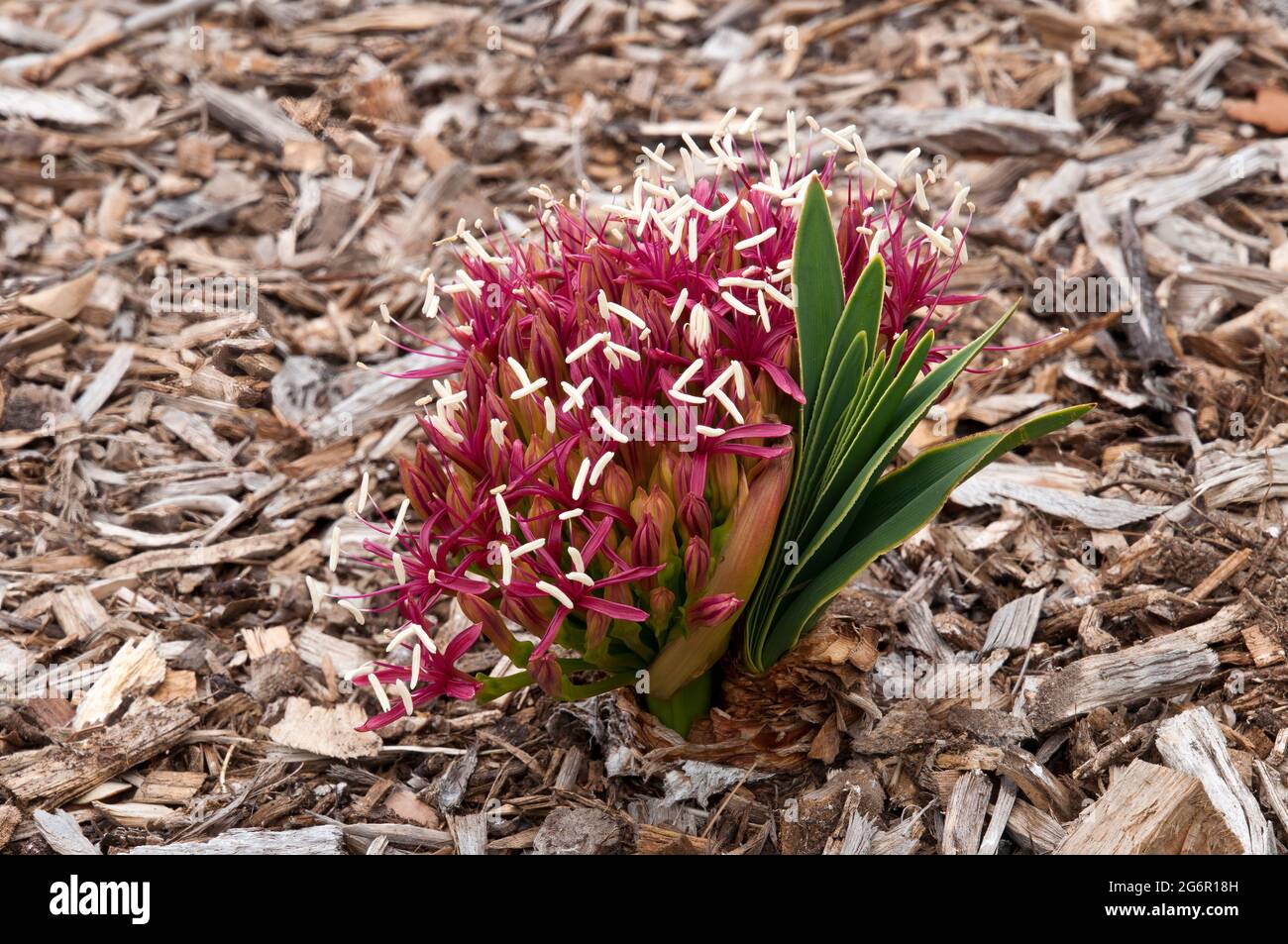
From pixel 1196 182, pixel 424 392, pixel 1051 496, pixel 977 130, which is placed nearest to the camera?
pixel 1051 496

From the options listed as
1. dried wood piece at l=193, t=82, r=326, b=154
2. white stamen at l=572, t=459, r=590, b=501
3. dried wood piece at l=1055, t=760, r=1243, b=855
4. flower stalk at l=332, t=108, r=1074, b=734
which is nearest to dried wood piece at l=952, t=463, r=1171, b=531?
dried wood piece at l=1055, t=760, r=1243, b=855

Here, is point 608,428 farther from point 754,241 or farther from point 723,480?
point 754,241

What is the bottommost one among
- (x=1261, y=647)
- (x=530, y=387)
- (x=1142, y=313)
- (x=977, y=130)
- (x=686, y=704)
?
(x=686, y=704)

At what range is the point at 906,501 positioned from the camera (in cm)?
250

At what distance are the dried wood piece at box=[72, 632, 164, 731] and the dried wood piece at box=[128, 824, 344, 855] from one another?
0.46 m

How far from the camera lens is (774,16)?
563cm

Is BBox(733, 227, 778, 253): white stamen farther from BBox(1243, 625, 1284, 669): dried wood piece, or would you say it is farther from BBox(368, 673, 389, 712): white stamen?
BBox(1243, 625, 1284, 669): dried wood piece

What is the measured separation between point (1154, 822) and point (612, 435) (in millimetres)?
1378

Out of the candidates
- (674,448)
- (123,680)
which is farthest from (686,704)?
(123,680)

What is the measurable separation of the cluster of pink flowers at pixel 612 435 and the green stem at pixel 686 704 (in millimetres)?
177

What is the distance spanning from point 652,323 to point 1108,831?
1.40 meters

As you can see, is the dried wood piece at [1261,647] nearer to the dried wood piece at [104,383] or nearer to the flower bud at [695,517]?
the flower bud at [695,517]
